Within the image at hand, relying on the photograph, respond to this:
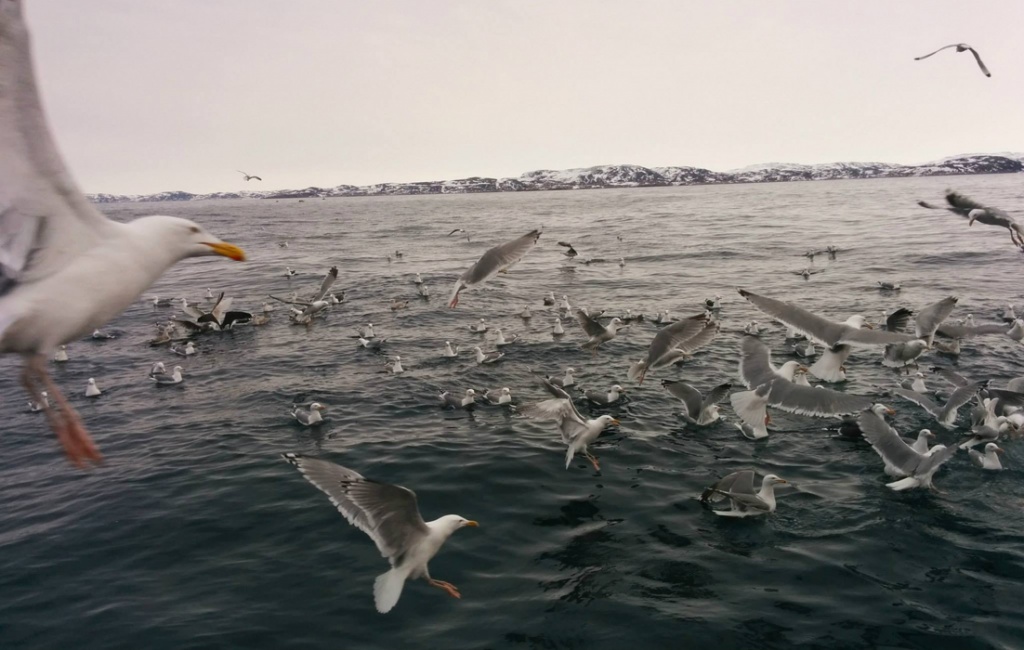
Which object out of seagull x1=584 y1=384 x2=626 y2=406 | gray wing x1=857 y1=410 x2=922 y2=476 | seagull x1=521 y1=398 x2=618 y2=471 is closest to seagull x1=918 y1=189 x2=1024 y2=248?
gray wing x1=857 y1=410 x2=922 y2=476

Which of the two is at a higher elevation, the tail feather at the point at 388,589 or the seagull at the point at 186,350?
the tail feather at the point at 388,589

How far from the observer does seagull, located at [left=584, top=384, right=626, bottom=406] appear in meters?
11.4

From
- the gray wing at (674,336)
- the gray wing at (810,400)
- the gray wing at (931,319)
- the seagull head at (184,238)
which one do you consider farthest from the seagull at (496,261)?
the gray wing at (931,319)

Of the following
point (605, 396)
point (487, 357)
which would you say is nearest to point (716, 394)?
point (605, 396)

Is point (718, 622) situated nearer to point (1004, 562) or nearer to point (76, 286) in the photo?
point (1004, 562)

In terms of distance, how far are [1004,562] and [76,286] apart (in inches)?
357

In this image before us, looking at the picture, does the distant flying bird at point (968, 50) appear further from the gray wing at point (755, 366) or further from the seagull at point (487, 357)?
the seagull at point (487, 357)

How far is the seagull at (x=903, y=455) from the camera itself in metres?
7.71

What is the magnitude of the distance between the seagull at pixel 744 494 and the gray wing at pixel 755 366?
2464 mm

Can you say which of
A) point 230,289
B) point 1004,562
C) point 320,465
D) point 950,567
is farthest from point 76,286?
point 230,289

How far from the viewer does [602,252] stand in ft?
114

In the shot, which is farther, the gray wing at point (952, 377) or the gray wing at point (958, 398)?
the gray wing at point (952, 377)

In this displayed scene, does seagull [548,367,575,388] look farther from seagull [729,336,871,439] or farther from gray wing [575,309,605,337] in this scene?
seagull [729,336,871,439]

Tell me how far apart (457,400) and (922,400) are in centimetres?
846
